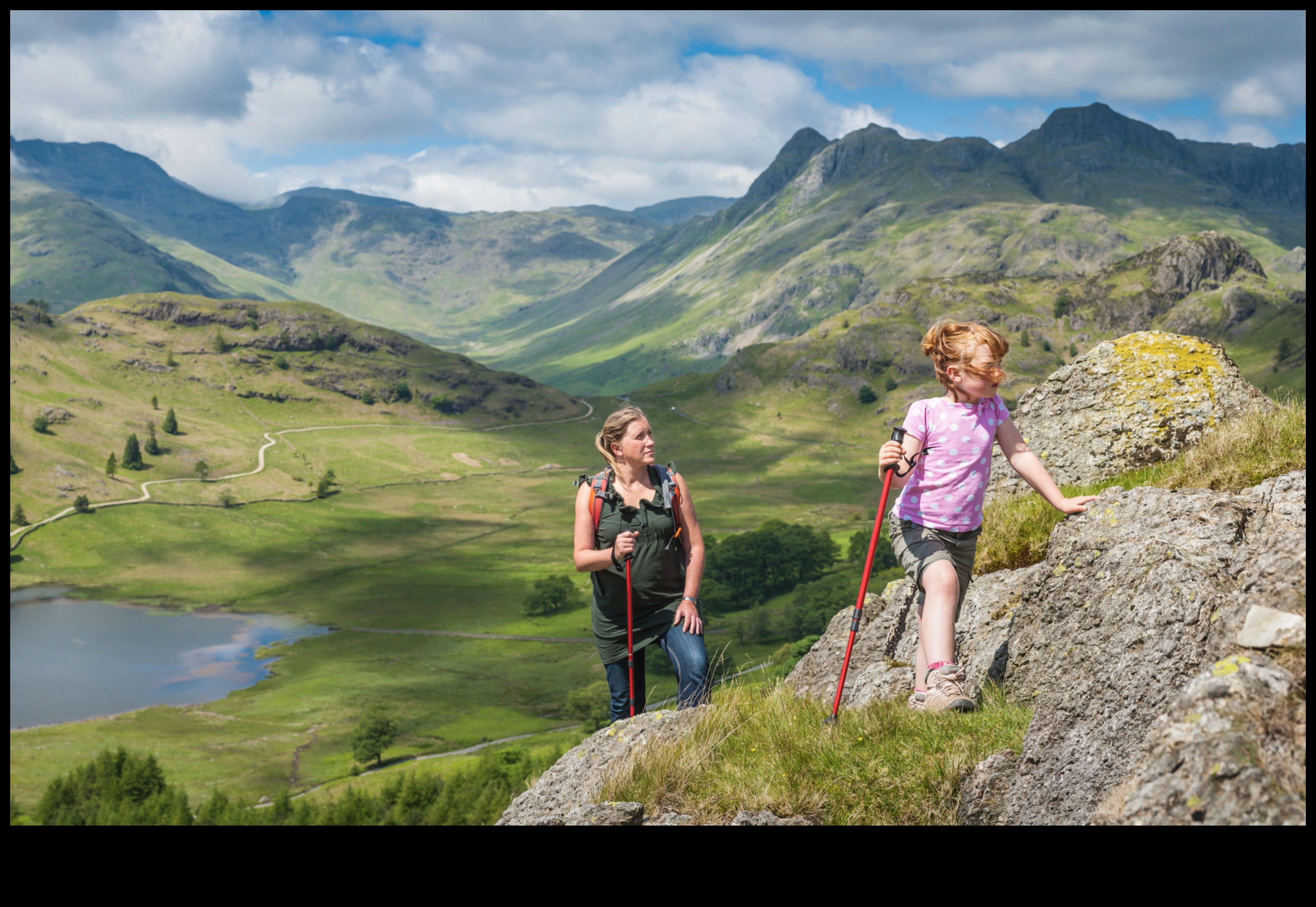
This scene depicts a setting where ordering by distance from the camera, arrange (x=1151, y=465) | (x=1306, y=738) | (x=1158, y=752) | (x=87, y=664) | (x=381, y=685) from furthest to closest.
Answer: (x=87, y=664), (x=381, y=685), (x=1151, y=465), (x=1158, y=752), (x=1306, y=738)

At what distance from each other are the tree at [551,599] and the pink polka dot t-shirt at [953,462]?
519 ft

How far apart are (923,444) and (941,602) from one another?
4.93ft

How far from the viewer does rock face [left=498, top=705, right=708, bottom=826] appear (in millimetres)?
7164

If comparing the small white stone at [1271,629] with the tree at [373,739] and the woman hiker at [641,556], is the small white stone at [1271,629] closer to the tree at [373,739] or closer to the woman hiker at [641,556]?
the woman hiker at [641,556]

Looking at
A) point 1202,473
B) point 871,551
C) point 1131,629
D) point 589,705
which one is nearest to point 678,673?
point 871,551

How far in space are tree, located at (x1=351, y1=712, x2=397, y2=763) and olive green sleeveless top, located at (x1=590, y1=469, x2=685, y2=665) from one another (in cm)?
11263

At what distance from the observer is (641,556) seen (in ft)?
29.8

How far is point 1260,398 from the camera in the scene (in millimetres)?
11336

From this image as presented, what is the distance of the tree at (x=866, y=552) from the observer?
145 m

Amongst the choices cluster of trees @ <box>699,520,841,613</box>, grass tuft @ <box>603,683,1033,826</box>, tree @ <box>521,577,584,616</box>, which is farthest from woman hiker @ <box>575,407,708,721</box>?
tree @ <box>521,577,584,616</box>

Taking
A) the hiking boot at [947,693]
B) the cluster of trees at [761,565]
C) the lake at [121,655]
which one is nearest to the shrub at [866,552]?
the cluster of trees at [761,565]

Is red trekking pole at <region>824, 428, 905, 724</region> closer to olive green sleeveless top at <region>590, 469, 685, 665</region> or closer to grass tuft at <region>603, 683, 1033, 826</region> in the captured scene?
grass tuft at <region>603, 683, 1033, 826</region>
